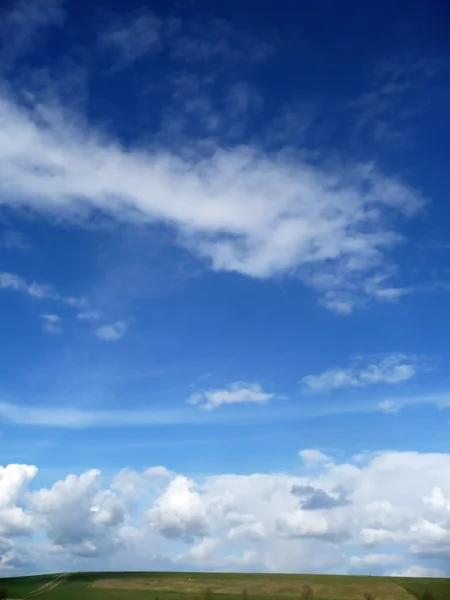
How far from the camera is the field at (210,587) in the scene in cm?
6994

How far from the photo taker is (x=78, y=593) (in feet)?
242

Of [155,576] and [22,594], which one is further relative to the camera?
[155,576]

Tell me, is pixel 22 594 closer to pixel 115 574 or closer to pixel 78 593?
pixel 78 593

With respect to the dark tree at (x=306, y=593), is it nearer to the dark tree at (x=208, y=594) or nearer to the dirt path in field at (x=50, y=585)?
the dark tree at (x=208, y=594)

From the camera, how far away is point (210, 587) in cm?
7481

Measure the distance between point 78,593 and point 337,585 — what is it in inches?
1204

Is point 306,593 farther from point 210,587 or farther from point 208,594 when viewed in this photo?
point 210,587

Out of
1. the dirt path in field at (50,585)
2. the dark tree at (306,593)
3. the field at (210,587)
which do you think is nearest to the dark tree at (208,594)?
the field at (210,587)

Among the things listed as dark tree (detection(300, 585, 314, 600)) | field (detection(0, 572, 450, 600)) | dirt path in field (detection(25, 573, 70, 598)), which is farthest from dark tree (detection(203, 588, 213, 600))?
dirt path in field (detection(25, 573, 70, 598))

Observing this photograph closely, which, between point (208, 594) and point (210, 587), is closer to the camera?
point (208, 594)

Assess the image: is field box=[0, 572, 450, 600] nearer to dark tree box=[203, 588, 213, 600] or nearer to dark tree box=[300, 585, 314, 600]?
dark tree box=[203, 588, 213, 600]

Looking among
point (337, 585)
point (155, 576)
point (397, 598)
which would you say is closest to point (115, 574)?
point (155, 576)

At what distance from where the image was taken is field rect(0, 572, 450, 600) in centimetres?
6994

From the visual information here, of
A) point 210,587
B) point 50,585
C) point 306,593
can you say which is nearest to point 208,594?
point 210,587
